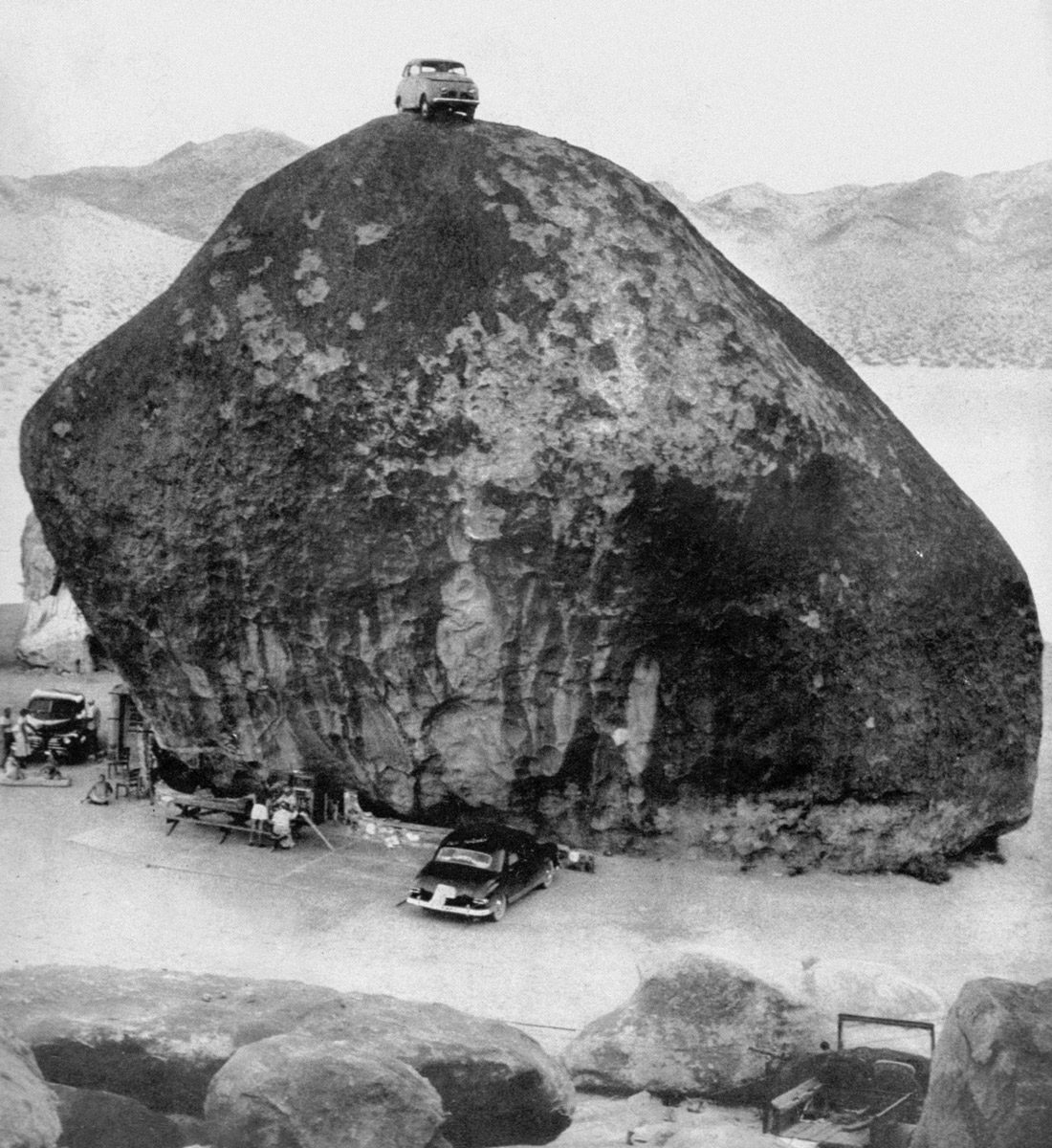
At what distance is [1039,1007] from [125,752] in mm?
8625

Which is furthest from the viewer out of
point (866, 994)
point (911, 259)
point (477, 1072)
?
point (911, 259)

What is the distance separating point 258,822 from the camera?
1155 centimetres

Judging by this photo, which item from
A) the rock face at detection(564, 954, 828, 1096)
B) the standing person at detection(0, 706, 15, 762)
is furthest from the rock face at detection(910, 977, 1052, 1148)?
the standing person at detection(0, 706, 15, 762)

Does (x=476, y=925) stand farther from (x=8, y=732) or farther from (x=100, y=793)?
(x=8, y=732)

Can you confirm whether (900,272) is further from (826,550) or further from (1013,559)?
(826,550)

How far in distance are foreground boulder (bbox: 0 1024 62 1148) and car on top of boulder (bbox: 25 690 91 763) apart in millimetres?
6442

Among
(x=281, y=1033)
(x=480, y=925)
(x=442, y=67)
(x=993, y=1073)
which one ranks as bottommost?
(x=480, y=925)

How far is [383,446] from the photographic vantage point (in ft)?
34.1

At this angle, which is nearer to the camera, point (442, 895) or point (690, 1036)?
point (690, 1036)

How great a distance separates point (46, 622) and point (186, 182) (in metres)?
6.59

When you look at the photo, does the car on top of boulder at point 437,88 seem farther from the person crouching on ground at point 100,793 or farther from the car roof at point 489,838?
the person crouching on ground at point 100,793

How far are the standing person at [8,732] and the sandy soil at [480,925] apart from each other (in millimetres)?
1960

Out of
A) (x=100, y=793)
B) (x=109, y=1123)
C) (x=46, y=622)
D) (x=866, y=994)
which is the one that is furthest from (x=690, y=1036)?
(x=46, y=622)

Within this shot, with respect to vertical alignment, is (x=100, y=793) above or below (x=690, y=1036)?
below
